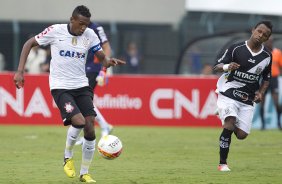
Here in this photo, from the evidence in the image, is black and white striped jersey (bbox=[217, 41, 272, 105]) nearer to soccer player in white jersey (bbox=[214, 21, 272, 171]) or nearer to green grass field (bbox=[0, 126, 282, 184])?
soccer player in white jersey (bbox=[214, 21, 272, 171])

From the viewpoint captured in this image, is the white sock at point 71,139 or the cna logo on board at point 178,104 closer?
the white sock at point 71,139

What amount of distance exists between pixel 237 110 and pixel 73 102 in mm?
2766

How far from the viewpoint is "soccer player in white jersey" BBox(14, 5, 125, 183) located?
12.2 metres

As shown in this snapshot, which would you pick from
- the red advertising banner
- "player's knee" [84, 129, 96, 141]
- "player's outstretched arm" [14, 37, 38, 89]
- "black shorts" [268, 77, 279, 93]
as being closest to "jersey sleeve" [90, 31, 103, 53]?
"player's outstretched arm" [14, 37, 38, 89]

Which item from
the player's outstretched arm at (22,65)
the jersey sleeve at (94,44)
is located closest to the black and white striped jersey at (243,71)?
the jersey sleeve at (94,44)

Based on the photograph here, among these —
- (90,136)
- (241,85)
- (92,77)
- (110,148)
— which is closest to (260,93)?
(241,85)

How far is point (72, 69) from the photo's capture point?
12445mm

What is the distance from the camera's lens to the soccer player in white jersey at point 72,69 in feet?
40.1

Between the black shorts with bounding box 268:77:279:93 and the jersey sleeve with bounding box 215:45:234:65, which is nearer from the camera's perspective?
the jersey sleeve with bounding box 215:45:234:65

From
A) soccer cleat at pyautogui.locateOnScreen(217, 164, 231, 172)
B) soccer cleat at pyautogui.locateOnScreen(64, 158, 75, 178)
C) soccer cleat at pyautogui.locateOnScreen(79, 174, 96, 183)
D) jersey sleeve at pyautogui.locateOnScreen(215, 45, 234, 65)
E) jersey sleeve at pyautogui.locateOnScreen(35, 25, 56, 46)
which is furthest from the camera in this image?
jersey sleeve at pyautogui.locateOnScreen(215, 45, 234, 65)

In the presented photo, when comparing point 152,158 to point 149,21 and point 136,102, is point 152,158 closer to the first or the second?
point 136,102

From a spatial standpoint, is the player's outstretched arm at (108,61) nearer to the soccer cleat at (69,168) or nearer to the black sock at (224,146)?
the soccer cleat at (69,168)

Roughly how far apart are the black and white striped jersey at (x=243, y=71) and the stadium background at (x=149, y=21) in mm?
15362

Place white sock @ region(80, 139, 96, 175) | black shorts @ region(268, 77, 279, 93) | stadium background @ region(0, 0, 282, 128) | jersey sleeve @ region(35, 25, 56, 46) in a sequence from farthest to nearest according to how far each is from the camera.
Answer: stadium background @ region(0, 0, 282, 128) → black shorts @ region(268, 77, 279, 93) → jersey sleeve @ region(35, 25, 56, 46) → white sock @ region(80, 139, 96, 175)
